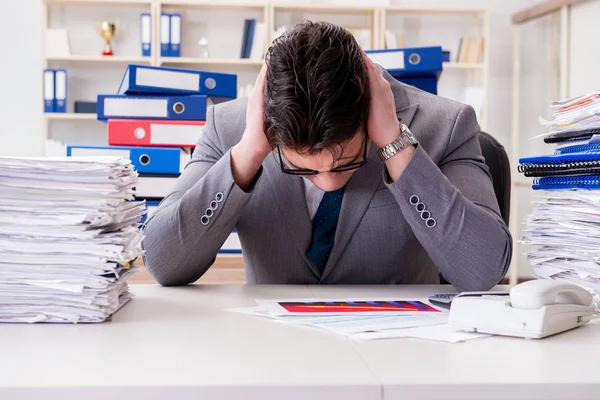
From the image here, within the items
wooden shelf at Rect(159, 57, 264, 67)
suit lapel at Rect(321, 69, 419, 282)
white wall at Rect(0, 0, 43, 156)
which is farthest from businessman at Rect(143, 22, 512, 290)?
white wall at Rect(0, 0, 43, 156)

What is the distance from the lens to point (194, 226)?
1.31 metres

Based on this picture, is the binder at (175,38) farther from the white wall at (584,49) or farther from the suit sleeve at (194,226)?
the suit sleeve at (194,226)

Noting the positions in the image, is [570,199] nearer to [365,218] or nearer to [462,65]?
[365,218]

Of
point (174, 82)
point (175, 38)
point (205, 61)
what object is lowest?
point (174, 82)

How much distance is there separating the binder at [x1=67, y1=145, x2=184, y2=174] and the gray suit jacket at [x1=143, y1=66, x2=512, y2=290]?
0.56 metres

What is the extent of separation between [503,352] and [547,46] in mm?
5058

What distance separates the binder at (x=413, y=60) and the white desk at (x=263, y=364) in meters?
1.30

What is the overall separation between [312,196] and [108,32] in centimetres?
396

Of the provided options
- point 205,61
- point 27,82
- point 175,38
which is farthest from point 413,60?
point 27,82

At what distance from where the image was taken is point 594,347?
82 cm

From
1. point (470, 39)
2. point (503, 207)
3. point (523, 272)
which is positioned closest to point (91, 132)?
point (470, 39)

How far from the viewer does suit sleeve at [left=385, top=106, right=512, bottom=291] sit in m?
1.22

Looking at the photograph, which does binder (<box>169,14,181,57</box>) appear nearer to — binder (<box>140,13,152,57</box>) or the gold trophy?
binder (<box>140,13,152,57</box>)

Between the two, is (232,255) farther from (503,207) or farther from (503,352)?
(503,352)
